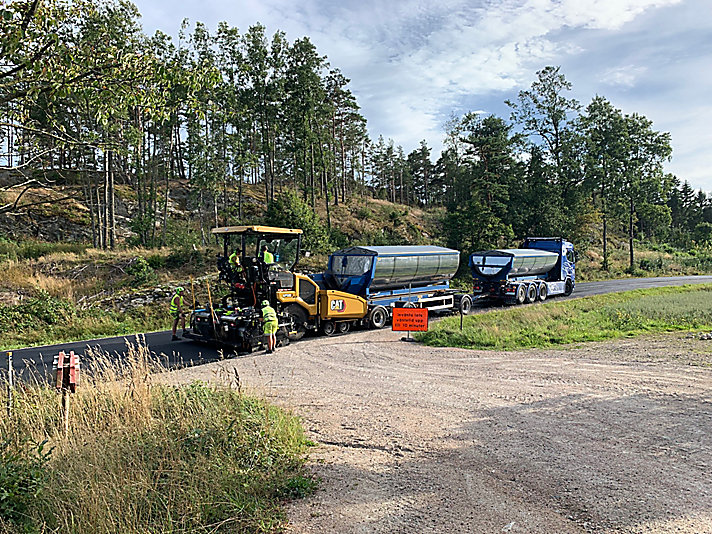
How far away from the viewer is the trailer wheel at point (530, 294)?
23.8 meters

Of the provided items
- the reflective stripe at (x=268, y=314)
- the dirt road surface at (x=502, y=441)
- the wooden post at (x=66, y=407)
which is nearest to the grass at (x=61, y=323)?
the reflective stripe at (x=268, y=314)

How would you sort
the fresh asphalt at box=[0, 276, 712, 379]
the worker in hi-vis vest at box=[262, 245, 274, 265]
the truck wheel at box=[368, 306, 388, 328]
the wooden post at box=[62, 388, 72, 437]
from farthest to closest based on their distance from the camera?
the truck wheel at box=[368, 306, 388, 328], the worker in hi-vis vest at box=[262, 245, 274, 265], the fresh asphalt at box=[0, 276, 712, 379], the wooden post at box=[62, 388, 72, 437]

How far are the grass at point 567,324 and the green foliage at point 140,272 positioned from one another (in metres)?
13.8

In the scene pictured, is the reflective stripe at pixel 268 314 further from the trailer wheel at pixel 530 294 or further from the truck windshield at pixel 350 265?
the trailer wheel at pixel 530 294

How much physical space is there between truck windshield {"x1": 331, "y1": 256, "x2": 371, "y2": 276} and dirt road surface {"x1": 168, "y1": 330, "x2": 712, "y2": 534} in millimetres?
5251

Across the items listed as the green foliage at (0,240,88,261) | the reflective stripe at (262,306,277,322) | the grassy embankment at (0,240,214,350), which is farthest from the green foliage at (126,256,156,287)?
the reflective stripe at (262,306,277,322)

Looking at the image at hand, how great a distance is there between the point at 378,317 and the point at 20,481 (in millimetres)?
13100

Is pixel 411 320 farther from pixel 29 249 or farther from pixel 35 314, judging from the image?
pixel 29 249

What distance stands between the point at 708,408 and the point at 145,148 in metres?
37.5

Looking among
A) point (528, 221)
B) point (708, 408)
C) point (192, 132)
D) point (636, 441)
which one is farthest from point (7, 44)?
point (528, 221)

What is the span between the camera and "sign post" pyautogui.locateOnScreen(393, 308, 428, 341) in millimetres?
14180

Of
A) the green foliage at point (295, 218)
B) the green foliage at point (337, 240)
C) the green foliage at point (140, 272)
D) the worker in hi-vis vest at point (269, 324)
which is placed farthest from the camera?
the green foliage at point (337, 240)

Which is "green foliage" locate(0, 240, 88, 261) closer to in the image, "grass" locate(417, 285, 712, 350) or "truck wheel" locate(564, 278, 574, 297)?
"grass" locate(417, 285, 712, 350)

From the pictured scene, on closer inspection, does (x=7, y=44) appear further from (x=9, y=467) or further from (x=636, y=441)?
(x=636, y=441)
